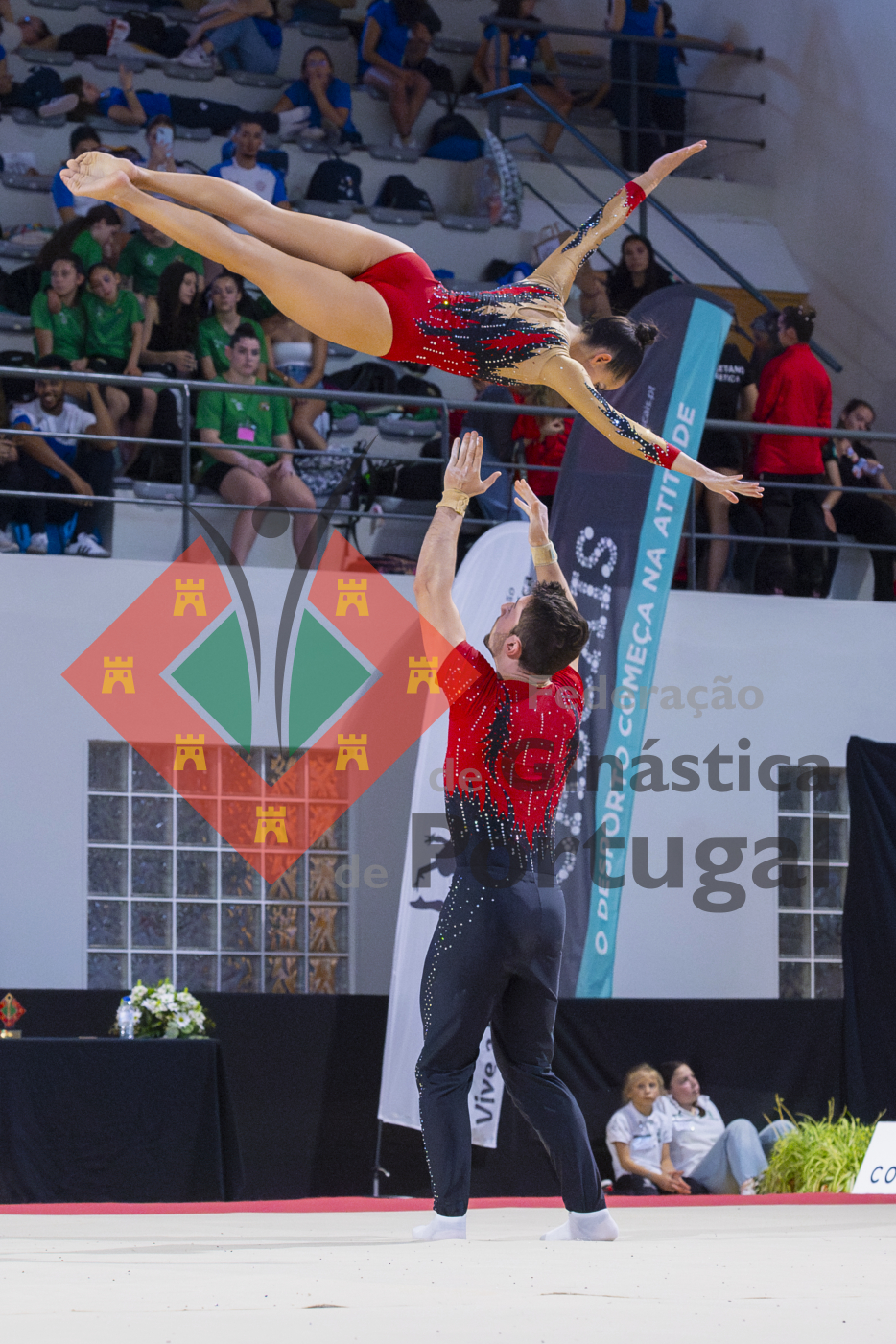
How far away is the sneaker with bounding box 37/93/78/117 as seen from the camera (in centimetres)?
872

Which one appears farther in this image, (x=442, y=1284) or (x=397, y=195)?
(x=397, y=195)

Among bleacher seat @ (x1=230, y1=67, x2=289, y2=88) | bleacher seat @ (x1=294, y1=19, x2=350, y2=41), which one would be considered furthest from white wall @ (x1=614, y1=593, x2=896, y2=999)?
bleacher seat @ (x1=294, y1=19, x2=350, y2=41)

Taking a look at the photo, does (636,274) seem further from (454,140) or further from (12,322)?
(12,322)

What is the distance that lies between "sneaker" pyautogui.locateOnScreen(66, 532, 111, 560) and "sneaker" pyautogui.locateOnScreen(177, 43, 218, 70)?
4135mm

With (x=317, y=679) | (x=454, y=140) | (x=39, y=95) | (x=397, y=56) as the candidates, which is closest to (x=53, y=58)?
(x=39, y=95)

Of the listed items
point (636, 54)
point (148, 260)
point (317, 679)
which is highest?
point (636, 54)

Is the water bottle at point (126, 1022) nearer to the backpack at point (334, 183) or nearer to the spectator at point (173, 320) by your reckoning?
the spectator at point (173, 320)

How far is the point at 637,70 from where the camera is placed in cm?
1044

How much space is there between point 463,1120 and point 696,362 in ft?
12.3

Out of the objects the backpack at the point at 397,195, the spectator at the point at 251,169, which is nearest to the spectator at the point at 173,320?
the spectator at the point at 251,169

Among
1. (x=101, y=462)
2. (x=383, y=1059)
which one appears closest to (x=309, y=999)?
(x=383, y=1059)

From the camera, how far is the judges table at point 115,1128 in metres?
5.18

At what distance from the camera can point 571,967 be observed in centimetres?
586

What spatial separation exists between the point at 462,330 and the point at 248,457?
355 centimetres
